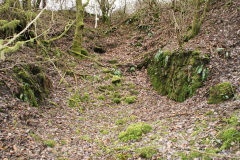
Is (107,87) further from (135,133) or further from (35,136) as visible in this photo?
(35,136)

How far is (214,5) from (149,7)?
6692 millimetres

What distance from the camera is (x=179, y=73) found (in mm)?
8094

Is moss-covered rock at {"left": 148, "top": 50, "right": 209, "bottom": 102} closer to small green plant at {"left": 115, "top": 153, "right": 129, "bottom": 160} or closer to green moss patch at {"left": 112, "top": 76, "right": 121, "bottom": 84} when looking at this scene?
green moss patch at {"left": 112, "top": 76, "right": 121, "bottom": 84}

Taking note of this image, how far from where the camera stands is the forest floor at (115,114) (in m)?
4.34

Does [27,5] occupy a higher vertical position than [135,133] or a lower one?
higher

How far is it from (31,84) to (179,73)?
6464 mm

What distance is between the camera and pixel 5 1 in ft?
28.0

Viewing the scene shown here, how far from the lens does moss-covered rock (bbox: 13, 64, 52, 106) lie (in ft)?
20.3

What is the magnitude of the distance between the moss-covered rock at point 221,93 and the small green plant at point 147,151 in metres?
2.93

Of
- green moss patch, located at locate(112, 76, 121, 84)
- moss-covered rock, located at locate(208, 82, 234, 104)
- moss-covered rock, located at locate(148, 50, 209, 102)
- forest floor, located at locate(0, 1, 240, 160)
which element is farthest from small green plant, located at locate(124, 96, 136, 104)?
moss-covered rock, located at locate(208, 82, 234, 104)

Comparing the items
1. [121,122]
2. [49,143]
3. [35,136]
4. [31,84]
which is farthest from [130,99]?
[35,136]

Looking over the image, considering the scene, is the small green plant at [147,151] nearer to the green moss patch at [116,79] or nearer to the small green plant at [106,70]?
the green moss patch at [116,79]

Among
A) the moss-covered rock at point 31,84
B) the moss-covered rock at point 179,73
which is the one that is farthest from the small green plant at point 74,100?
the moss-covered rock at point 179,73

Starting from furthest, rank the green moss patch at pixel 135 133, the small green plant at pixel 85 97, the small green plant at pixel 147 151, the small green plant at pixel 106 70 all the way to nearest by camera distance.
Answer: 1. the small green plant at pixel 106 70
2. the small green plant at pixel 85 97
3. the green moss patch at pixel 135 133
4. the small green plant at pixel 147 151
